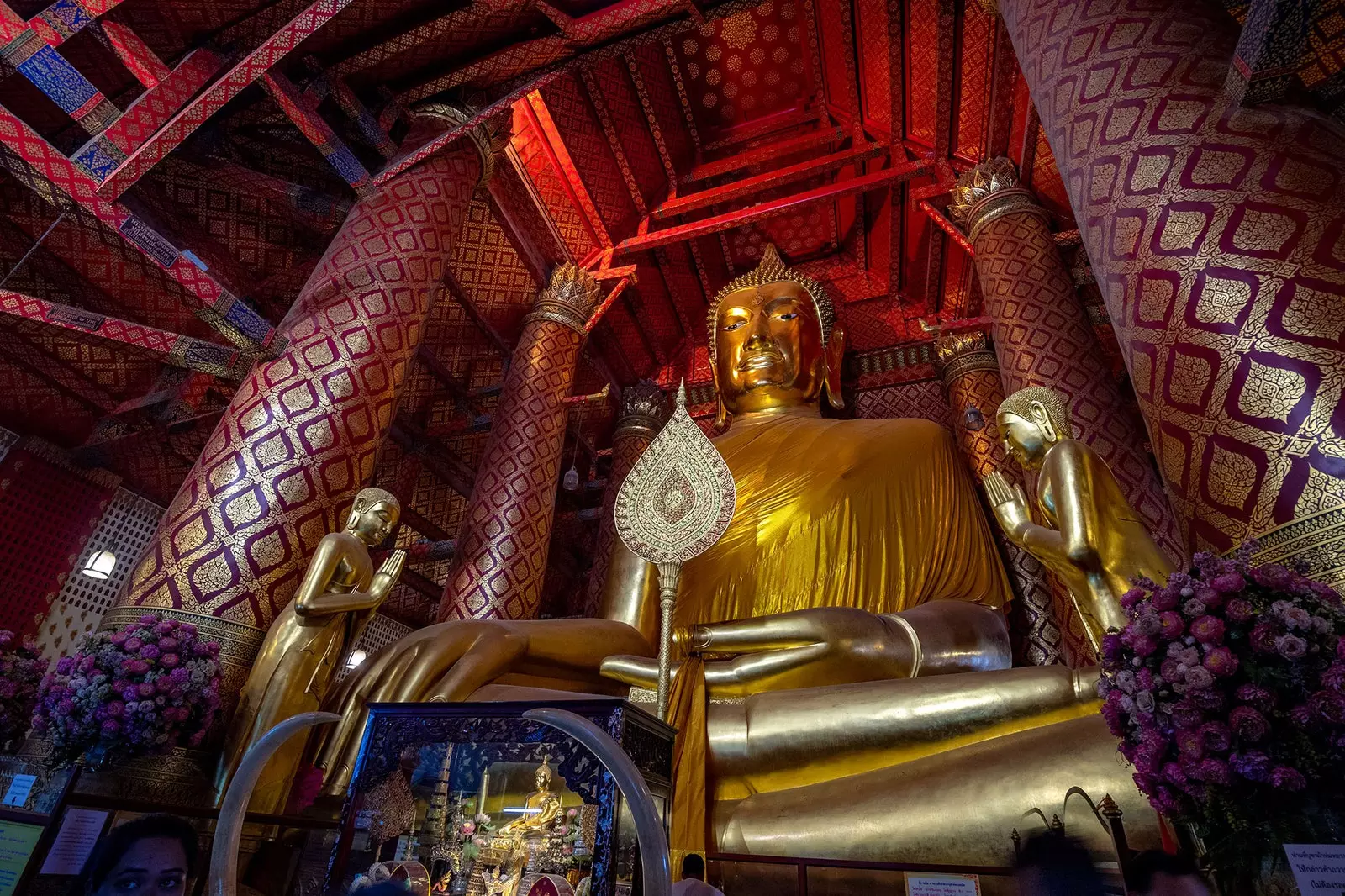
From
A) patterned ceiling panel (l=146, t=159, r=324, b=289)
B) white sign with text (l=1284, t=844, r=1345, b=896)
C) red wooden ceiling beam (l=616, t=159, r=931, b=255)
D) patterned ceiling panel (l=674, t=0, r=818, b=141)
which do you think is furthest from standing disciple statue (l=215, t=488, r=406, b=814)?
patterned ceiling panel (l=674, t=0, r=818, b=141)

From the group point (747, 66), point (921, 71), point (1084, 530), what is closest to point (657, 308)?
point (747, 66)

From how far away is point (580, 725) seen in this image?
0.92 metres

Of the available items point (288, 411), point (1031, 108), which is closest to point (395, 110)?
point (288, 411)

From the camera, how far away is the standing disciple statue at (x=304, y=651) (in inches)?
89.1

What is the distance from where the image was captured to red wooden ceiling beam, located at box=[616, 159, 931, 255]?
5.22 meters

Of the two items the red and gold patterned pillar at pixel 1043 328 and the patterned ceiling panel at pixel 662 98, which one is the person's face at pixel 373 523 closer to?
→ the red and gold patterned pillar at pixel 1043 328

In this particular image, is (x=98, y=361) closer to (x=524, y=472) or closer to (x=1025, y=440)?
(x=524, y=472)

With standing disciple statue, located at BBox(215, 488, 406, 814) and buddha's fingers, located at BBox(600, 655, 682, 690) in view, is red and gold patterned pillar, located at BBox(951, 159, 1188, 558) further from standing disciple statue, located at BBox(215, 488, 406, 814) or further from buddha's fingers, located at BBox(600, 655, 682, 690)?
standing disciple statue, located at BBox(215, 488, 406, 814)

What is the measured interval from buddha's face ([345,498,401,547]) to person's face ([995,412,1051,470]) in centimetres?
221

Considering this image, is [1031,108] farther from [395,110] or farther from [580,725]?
[580,725]

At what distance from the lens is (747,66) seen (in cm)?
644

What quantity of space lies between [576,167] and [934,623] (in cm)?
467

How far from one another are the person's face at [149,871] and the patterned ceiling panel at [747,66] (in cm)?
642

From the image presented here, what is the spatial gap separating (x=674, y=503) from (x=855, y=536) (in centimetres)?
137
